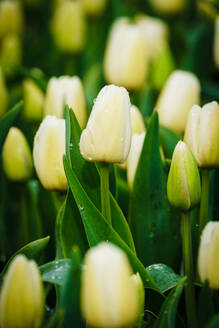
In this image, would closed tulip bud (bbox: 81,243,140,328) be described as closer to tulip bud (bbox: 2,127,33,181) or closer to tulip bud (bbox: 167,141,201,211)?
tulip bud (bbox: 167,141,201,211)

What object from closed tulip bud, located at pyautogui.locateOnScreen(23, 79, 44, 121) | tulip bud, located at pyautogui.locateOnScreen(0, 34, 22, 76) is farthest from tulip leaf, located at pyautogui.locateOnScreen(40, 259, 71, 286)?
tulip bud, located at pyautogui.locateOnScreen(0, 34, 22, 76)

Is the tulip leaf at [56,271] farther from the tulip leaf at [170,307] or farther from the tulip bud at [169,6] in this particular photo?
the tulip bud at [169,6]

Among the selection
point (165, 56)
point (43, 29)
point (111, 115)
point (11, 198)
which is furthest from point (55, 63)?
point (111, 115)

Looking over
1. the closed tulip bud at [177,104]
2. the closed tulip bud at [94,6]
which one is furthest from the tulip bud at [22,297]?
the closed tulip bud at [94,6]

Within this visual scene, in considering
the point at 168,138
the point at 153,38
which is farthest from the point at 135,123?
the point at 153,38

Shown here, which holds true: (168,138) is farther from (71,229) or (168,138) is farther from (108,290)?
(108,290)
